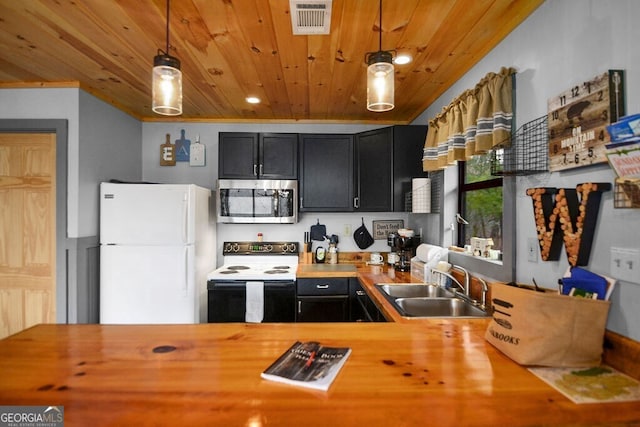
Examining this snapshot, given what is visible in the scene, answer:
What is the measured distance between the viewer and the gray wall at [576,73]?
3.67ft

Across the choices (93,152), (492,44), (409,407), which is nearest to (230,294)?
(93,152)

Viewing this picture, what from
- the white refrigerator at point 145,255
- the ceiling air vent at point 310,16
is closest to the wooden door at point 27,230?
the white refrigerator at point 145,255

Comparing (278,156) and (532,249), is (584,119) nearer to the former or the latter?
(532,249)

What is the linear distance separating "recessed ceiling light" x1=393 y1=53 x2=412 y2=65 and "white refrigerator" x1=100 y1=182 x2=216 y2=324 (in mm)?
1875

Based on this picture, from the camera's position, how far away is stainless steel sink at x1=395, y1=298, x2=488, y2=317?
6.65 ft

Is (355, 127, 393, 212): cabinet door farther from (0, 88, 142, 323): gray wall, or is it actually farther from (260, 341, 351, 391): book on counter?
(0, 88, 142, 323): gray wall

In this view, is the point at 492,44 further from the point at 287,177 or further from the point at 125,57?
the point at 125,57

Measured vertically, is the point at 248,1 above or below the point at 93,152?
above

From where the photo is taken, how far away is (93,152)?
9.21ft

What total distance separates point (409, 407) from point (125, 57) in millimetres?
2536

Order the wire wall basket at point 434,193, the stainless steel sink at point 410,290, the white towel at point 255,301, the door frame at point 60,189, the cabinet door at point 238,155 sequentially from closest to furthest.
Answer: the stainless steel sink at point 410,290
the door frame at point 60,189
the wire wall basket at point 434,193
the white towel at point 255,301
the cabinet door at point 238,155

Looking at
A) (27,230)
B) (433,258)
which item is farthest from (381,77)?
(27,230)
